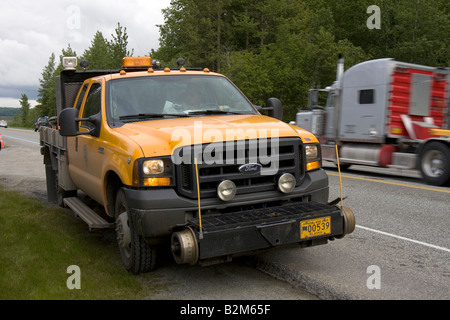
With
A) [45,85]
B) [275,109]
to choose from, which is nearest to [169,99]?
[275,109]

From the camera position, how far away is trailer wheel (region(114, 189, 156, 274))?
15.2 ft

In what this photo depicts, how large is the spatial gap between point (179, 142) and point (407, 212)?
5.02 m

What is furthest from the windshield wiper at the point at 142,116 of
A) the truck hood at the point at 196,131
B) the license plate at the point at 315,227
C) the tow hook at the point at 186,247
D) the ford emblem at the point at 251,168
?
the license plate at the point at 315,227

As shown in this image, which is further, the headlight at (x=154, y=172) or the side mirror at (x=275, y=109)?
the side mirror at (x=275, y=109)

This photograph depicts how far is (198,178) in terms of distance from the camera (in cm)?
430

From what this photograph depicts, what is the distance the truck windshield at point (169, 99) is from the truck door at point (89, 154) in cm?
31

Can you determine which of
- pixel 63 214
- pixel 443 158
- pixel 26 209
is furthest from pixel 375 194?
pixel 26 209

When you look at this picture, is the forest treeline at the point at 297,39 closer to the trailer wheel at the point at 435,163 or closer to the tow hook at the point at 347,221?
the trailer wheel at the point at 435,163

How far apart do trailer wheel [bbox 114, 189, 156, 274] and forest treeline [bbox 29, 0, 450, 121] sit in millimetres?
40678

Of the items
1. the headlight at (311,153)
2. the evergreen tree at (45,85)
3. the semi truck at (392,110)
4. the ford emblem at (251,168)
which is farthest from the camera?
the evergreen tree at (45,85)

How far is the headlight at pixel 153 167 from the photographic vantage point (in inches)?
173

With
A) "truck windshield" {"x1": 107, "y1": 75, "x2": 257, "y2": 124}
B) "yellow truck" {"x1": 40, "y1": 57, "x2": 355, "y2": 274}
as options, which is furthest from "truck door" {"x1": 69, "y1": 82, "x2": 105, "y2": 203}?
"truck windshield" {"x1": 107, "y1": 75, "x2": 257, "y2": 124}

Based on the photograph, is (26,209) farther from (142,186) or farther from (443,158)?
(443,158)
